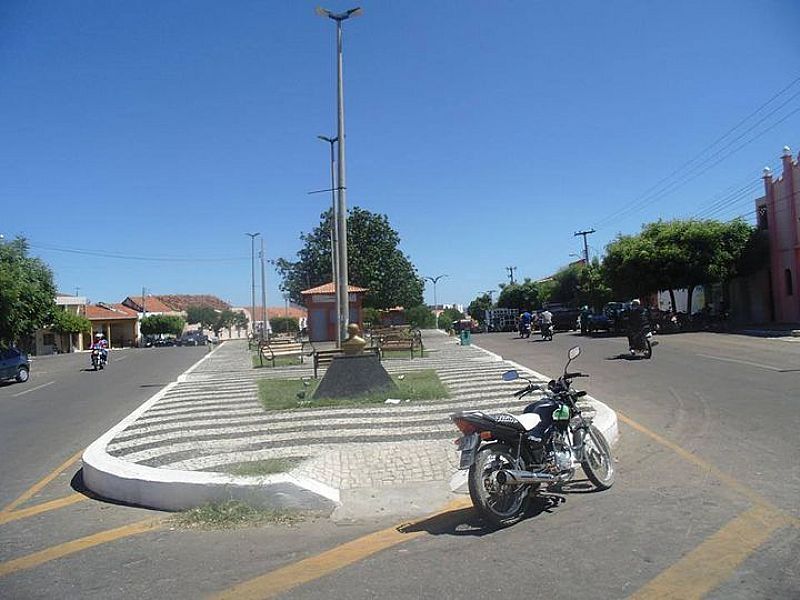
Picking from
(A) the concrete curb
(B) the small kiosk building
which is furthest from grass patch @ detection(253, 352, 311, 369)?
(A) the concrete curb

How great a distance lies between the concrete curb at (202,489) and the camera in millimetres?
6574

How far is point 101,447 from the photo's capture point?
9.09 metres

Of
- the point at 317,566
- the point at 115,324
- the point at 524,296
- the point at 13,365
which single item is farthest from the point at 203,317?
the point at 317,566

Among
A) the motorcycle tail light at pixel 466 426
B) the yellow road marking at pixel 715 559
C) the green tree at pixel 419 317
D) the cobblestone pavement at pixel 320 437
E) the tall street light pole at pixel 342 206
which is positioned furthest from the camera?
the green tree at pixel 419 317

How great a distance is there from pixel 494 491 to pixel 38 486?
5.27m

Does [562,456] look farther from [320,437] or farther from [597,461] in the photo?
[320,437]

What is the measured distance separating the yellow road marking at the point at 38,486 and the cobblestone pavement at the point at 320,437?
608 millimetres

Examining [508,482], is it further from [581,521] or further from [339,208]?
[339,208]

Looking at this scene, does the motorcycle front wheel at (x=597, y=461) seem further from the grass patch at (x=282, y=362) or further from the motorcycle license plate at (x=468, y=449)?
the grass patch at (x=282, y=362)

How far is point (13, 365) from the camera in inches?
1013

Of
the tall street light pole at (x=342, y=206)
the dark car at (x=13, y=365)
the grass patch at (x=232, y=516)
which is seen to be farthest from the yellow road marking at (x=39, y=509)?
the dark car at (x=13, y=365)

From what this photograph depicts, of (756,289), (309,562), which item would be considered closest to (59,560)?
(309,562)

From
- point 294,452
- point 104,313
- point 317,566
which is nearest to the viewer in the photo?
point 317,566

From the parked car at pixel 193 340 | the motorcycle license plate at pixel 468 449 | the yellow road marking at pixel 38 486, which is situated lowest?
the yellow road marking at pixel 38 486
